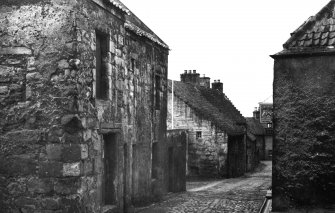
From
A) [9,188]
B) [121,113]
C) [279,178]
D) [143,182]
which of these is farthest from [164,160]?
[9,188]

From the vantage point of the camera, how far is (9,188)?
8141 millimetres

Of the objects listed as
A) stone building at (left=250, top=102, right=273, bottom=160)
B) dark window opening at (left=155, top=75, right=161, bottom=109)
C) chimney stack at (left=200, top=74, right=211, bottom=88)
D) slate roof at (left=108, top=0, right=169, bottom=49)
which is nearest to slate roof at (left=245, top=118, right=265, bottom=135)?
stone building at (left=250, top=102, right=273, bottom=160)

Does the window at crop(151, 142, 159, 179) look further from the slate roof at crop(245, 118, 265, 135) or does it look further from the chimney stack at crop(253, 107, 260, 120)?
the chimney stack at crop(253, 107, 260, 120)

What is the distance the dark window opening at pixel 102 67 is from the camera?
1038 cm

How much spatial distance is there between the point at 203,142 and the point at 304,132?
1725 centimetres

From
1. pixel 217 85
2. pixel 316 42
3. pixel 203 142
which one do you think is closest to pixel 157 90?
pixel 316 42

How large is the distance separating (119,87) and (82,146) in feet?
11.5

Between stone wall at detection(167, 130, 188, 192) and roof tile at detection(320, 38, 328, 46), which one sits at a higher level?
→ roof tile at detection(320, 38, 328, 46)

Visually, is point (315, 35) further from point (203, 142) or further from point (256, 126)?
point (256, 126)

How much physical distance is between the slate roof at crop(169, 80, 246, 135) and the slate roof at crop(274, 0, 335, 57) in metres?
16.7

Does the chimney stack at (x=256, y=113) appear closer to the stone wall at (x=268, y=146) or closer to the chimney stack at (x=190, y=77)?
the stone wall at (x=268, y=146)

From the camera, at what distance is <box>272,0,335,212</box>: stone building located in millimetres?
9109

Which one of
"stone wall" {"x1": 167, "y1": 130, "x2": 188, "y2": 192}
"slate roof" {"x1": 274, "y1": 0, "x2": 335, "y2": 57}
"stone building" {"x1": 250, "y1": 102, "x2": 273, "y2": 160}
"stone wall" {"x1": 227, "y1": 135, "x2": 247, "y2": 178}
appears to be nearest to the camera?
"slate roof" {"x1": 274, "y1": 0, "x2": 335, "y2": 57}

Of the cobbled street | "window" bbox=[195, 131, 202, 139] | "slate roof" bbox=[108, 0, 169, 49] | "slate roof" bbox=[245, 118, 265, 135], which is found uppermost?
"slate roof" bbox=[108, 0, 169, 49]
